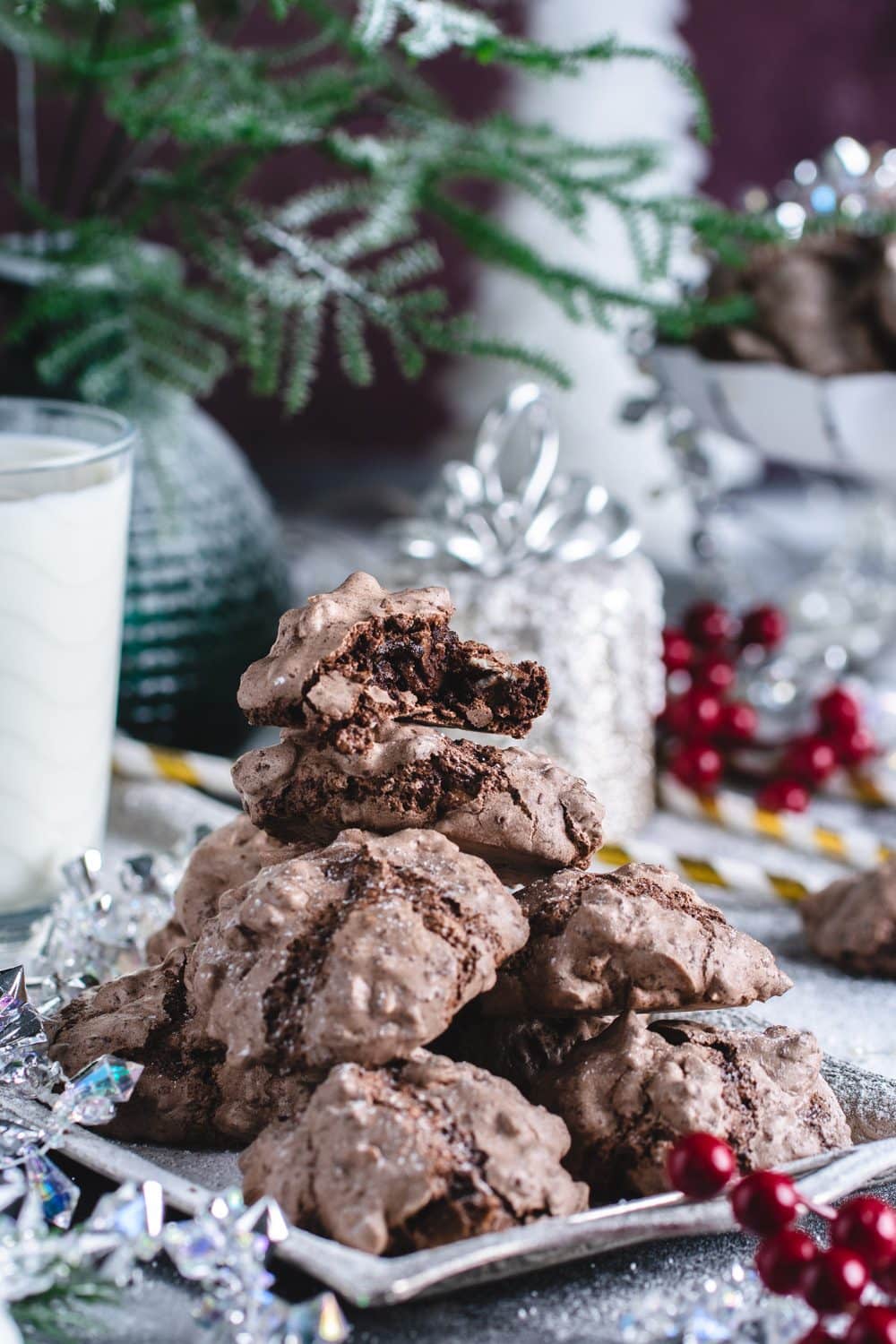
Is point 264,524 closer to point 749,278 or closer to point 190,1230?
point 749,278

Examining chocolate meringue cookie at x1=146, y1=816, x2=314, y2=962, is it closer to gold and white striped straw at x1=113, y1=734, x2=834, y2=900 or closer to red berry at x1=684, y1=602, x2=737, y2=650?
gold and white striped straw at x1=113, y1=734, x2=834, y2=900

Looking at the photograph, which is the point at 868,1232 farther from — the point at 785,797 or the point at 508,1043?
the point at 785,797

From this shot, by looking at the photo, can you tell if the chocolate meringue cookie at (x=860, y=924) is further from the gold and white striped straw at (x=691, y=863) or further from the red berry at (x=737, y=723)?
the red berry at (x=737, y=723)

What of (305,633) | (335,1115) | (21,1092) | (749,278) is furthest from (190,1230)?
(749,278)

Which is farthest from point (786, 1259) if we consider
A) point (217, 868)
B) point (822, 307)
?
point (822, 307)

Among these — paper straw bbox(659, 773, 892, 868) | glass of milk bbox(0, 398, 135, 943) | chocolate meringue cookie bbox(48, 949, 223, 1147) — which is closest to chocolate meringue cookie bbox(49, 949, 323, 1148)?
chocolate meringue cookie bbox(48, 949, 223, 1147)

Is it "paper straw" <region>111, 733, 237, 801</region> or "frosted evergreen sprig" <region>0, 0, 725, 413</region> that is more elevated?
"frosted evergreen sprig" <region>0, 0, 725, 413</region>
